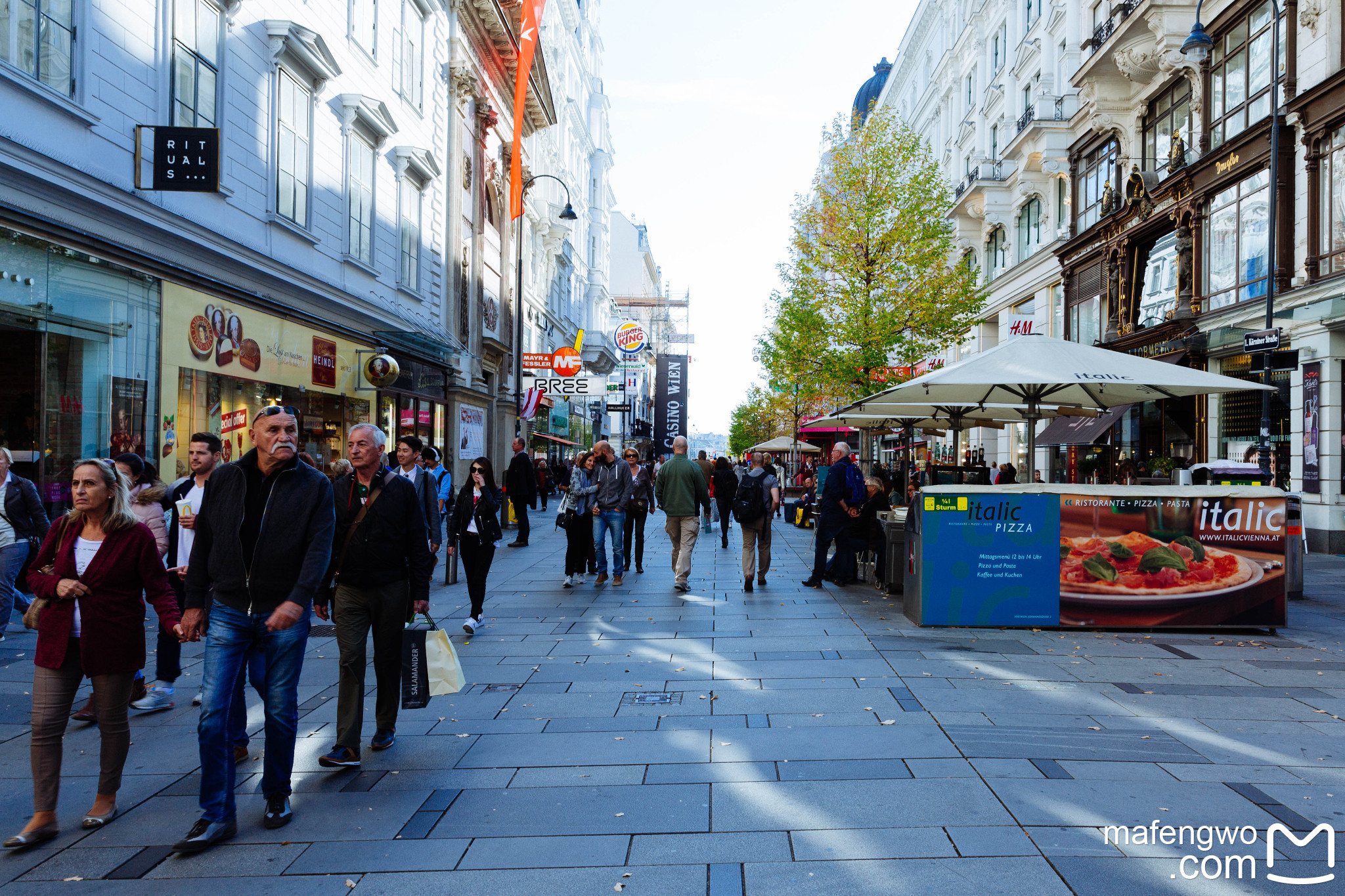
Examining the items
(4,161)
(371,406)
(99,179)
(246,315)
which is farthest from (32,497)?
(371,406)

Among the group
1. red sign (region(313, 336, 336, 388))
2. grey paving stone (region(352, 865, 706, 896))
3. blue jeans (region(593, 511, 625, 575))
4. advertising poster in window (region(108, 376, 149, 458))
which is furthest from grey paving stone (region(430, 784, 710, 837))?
red sign (region(313, 336, 336, 388))

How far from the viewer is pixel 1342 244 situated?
15555 mm

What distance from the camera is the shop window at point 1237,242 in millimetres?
17672

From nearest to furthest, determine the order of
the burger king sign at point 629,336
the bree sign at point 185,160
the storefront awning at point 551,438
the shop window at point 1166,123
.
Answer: the bree sign at point 185,160
the shop window at point 1166,123
the storefront awning at point 551,438
the burger king sign at point 629,336

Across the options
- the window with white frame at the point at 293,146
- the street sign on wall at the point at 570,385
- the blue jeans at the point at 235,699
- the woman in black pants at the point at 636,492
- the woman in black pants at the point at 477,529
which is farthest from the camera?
the street sign on wall at the point at 570,385

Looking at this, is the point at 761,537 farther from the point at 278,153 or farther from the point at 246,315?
the point at 278,153

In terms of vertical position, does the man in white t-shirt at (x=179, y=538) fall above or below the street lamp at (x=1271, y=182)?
below

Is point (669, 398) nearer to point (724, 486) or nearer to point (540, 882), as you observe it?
point (724, 486)

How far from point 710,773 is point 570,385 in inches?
909

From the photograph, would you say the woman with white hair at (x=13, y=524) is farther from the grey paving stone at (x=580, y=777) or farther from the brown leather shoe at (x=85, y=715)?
the grey paving stone at (x=580, y=777)

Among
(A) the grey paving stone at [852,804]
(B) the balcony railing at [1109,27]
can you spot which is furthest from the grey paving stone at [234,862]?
(B) the balcony railing at [1109,27]

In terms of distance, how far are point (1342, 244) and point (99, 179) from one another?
59.2ft

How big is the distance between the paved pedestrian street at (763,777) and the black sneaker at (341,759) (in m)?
0.05

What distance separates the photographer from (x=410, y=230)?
840 inches
